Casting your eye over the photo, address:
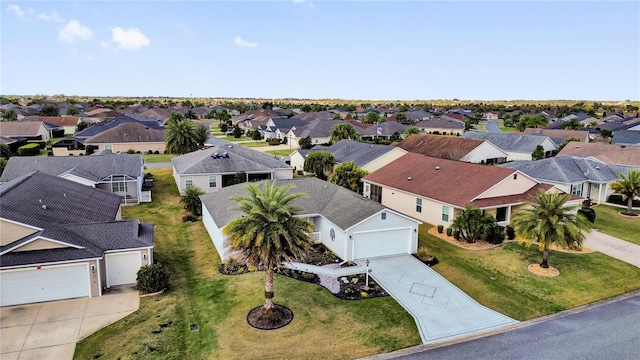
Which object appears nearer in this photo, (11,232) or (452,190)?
(11,232)

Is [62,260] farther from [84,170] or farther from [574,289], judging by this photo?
[574,289]

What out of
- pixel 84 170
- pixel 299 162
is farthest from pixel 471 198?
pixel 84 170

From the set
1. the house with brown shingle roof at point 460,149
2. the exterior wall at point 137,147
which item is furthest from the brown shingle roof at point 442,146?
the exterior wall at point 137,147

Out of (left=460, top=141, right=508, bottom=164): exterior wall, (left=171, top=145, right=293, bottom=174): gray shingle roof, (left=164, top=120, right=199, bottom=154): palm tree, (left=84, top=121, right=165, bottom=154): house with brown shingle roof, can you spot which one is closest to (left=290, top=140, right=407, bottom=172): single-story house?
(left=171, top=145, right=293, bottom=174): gray shingle roof

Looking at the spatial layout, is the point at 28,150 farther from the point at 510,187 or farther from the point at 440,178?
the point at 510,187

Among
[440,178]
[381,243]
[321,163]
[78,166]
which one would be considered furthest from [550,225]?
[78,166]

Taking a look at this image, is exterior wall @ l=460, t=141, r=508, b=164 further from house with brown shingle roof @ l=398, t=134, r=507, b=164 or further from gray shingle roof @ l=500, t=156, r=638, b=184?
gray shingle roof @ l=500, t=156, r=638, b=184
